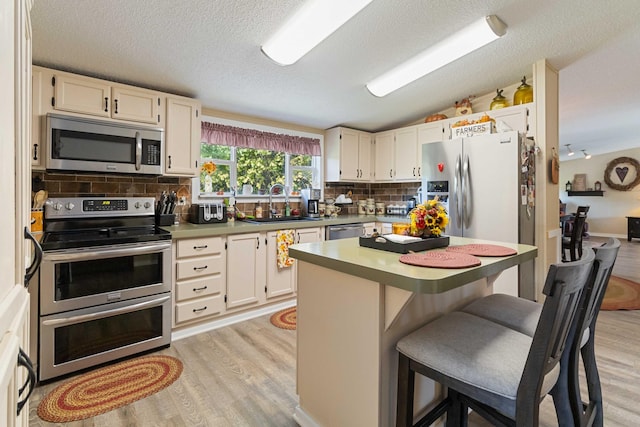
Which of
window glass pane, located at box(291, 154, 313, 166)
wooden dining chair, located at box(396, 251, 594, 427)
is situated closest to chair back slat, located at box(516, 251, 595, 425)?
wooden dining chair, located at box(396, 251, 594, 427)

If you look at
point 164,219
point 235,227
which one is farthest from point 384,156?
point 164,219

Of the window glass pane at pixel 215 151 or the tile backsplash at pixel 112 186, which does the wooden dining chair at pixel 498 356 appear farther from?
the window glass pane at pixel 215 151

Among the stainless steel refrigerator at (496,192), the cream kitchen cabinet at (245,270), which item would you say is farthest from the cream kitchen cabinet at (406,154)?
the cream kitchen cabinet at (245,270)

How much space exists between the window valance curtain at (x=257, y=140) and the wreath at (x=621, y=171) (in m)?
8.94

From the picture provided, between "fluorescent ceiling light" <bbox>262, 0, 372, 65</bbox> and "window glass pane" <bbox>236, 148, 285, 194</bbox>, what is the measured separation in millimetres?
1493

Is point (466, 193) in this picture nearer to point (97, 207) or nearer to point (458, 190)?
point (458, 190)

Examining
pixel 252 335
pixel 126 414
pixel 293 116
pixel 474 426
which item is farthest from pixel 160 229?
pixel 474 426

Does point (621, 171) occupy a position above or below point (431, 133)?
above

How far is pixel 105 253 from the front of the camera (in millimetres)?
2119

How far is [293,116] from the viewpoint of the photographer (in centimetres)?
378

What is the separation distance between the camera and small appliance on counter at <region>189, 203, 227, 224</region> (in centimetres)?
300

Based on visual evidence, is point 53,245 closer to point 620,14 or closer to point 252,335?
point 252,335

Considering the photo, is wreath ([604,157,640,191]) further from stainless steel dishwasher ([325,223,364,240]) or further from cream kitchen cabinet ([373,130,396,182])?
stainless steel dishwasher ([325,223,364,240])

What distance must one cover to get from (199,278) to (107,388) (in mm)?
951
